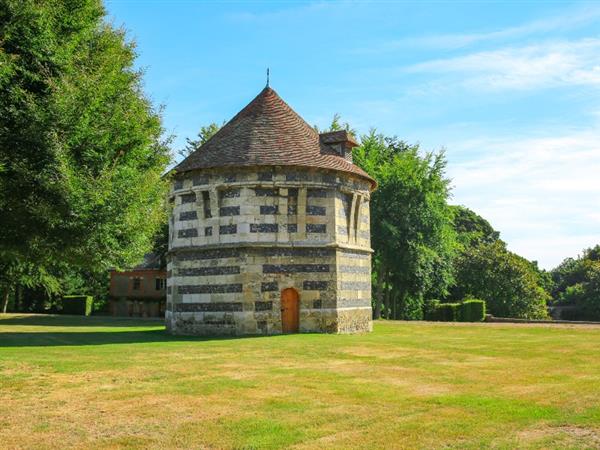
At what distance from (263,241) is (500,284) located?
33.3 m

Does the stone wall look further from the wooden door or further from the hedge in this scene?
the hedge

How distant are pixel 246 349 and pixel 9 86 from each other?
1022 cm

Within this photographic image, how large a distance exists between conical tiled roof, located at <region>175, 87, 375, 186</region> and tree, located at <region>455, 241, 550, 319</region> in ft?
96.8

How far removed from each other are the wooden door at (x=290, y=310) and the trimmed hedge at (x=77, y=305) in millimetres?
33966

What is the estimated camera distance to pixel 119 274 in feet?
190

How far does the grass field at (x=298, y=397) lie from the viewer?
26.4 feet

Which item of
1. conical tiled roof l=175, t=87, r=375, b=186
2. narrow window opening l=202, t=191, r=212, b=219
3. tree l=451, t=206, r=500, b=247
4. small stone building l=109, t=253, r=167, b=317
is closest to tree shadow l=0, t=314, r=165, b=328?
narrow window opening l=202, t=191, r=212, b=219

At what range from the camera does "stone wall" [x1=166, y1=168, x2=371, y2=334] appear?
2473 cm

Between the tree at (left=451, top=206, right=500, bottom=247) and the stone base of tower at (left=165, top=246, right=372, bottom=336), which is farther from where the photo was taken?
the tree at (left=451, top=206, right=500, bottom=247)

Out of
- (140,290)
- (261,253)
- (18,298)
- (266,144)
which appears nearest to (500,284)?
(140,290)

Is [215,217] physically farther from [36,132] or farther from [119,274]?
[119,274]

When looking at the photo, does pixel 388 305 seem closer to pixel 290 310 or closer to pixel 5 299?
pixel 290 310

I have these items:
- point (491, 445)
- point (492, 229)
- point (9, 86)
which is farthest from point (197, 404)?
point (492, 229)

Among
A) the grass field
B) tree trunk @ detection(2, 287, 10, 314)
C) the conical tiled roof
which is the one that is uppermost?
the conical tiled roof
